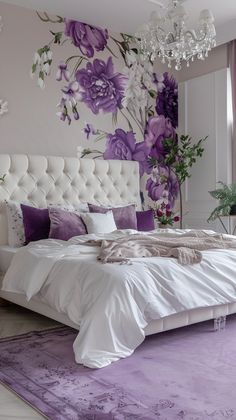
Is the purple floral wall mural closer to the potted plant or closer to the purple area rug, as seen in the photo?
the potted plant

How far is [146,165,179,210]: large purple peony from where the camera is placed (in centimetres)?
615

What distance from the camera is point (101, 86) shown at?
5.54 metres

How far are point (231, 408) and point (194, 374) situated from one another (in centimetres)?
43

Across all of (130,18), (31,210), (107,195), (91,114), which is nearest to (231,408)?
(31,210)

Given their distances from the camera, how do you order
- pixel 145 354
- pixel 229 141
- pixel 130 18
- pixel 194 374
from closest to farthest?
pixel 194 374
pixel 145 354
pixel 130 18
pixel 229 141

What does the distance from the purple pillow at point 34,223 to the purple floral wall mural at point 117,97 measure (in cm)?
120

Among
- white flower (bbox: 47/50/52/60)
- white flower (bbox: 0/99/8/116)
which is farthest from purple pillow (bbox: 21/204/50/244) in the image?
white flower (bbox: 47/50/52/60)

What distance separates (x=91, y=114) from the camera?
548 cm

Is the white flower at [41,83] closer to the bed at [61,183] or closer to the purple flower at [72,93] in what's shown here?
the purple flower at [72,93]

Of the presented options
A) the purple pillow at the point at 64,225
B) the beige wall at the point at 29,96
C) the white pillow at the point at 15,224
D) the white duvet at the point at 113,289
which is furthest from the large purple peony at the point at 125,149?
the white duvet at the point at 113,289

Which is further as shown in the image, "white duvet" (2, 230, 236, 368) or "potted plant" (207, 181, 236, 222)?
"potted plant" (207, 181, 236, 222)

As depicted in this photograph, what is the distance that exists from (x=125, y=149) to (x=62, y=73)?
1226 mm

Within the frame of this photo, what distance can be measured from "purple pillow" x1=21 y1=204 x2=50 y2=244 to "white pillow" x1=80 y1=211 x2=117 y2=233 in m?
0.37

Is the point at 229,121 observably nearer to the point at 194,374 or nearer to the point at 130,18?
the point at 130,18
